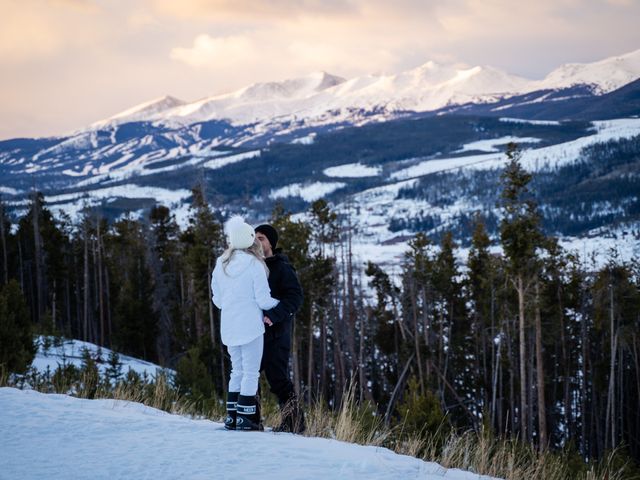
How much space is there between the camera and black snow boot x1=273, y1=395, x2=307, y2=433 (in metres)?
5.74

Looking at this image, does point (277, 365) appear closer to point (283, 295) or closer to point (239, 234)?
point (283, 295)

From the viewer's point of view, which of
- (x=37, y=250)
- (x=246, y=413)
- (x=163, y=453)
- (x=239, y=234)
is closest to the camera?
(x=163, y=453)

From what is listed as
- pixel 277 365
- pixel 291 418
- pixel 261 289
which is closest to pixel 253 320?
pixel 261 289

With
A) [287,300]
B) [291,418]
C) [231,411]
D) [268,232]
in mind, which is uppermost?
[268,232]

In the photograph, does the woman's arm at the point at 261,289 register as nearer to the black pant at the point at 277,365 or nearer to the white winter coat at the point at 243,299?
the white winter coat at the point at 243,299

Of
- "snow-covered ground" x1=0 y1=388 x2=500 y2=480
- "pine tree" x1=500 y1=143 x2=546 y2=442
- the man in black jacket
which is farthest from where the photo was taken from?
"pine tree" x1=500 y1=143 x2=546 y2=442

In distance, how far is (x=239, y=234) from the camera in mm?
5691

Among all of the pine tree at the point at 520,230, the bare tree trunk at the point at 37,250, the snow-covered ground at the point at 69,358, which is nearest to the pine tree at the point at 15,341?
the snow-covered ground at the point at 69,358

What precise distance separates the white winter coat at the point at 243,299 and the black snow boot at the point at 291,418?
2.54 ft

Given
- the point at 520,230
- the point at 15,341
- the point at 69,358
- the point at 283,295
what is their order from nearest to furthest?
the point at 283,295 < the point at 15,341 < the point at 69,358 < the point at 520,230

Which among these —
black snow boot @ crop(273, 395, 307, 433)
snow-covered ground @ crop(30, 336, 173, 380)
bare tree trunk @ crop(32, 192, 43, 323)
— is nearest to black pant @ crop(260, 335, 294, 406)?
black snow boot @ crop(273, 395, 307, 433)

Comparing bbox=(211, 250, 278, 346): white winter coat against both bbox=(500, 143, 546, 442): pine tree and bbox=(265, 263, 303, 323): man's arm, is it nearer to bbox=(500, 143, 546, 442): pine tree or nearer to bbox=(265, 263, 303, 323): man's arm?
bbox=(265, 263, 303, 323): man's arm

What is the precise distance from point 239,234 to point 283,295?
2.39ft

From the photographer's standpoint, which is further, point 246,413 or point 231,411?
point 231,411
